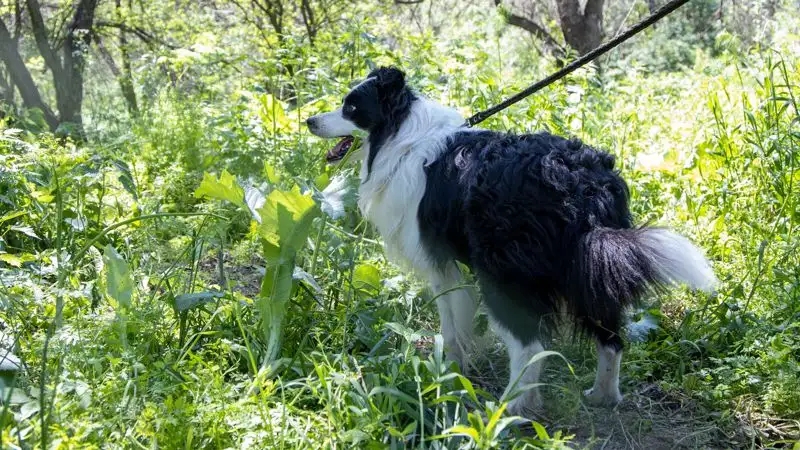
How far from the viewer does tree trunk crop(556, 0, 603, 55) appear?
9.55m

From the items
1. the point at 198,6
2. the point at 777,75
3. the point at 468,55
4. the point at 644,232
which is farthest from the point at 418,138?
the point at 198,6

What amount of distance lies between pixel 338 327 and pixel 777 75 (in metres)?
3.75

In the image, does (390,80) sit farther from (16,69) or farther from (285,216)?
(16,69)

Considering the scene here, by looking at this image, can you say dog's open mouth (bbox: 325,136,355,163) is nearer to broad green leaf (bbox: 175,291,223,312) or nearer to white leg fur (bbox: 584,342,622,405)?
broad green leaf (bbox: 175,291,223,312)

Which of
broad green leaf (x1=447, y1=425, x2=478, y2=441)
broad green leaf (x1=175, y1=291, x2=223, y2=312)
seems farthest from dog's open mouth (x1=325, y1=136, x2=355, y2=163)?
broad green leaf (x1=447, y1=425, x2=478, y2=441)

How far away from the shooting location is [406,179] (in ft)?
10.5

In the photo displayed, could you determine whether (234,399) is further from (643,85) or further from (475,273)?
(643,85)

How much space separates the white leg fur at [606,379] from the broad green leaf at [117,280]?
73.2 inches

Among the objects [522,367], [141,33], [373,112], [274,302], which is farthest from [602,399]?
[141,33]

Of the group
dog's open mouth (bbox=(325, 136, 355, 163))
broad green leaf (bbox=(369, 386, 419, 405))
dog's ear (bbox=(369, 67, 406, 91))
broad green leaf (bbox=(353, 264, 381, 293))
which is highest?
dog's ear (bbox=(369, 67, 406, 91))

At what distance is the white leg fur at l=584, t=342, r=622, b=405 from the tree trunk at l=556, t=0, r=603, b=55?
24.2 feet

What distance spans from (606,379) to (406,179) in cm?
116

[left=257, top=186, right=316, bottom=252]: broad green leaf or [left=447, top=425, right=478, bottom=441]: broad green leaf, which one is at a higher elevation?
[left=257, top=186, right=316, bottom=252]: broad green leaf

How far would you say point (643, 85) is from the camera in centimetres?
691
